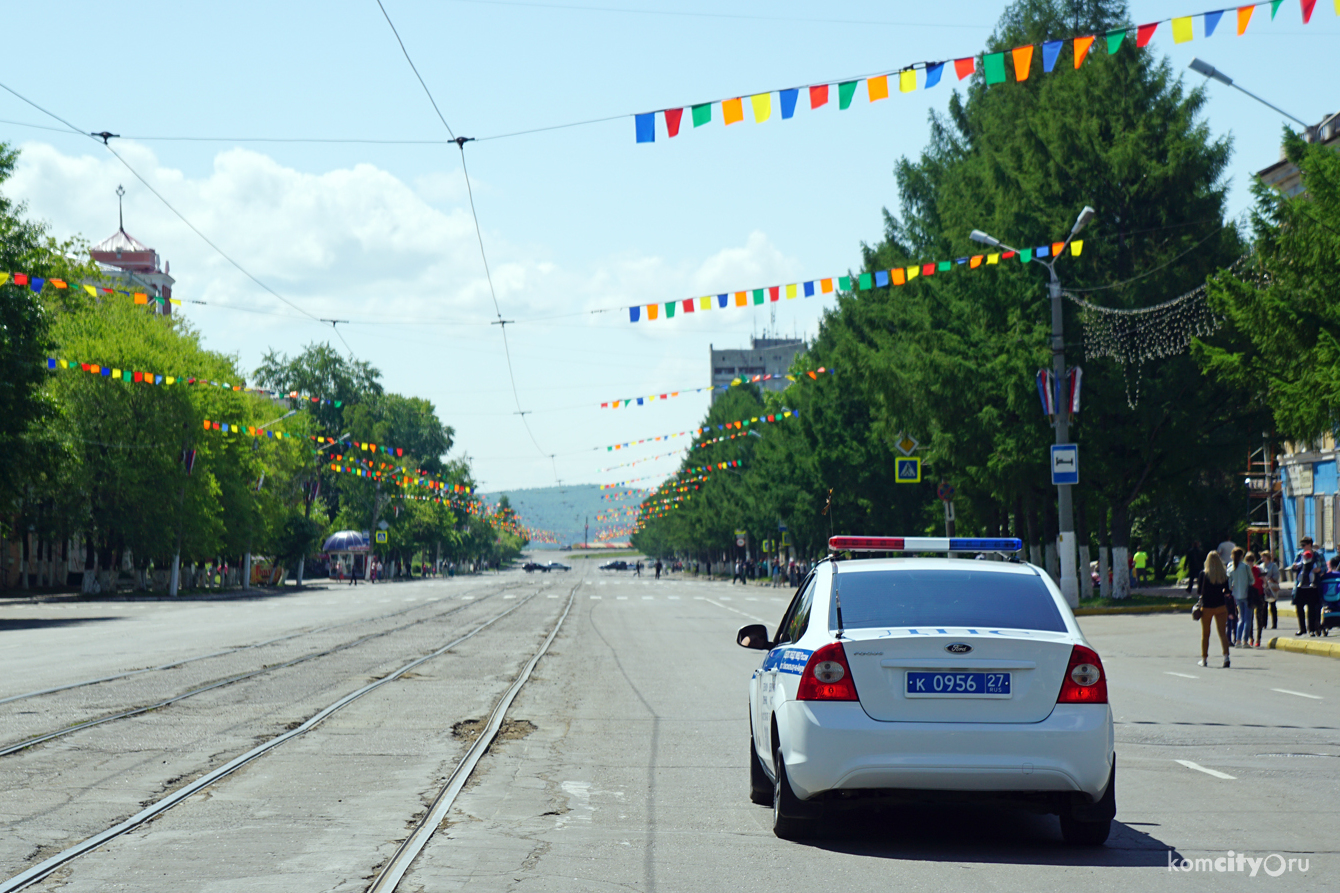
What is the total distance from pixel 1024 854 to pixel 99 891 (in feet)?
14.3

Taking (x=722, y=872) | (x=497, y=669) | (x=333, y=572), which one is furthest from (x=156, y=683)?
(x=333, y=572)

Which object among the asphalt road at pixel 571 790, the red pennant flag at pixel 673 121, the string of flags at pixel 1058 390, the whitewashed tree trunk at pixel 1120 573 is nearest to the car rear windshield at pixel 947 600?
the asphalt road at pixel 571 790

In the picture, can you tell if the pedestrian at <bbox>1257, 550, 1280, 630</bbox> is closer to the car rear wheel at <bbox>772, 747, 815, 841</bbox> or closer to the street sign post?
the street sign post

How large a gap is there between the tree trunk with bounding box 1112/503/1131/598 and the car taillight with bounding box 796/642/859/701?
108 ft

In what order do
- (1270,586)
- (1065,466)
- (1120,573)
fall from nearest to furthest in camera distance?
(1270,586), (1065,466), (1120,573)

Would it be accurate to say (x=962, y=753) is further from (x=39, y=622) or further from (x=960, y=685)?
(x=39, y=622)

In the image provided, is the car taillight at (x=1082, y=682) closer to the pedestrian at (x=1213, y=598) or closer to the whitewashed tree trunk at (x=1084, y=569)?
the pedestrian at (x=1213, y=598)

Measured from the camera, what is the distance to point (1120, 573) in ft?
126

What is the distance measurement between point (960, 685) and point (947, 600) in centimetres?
62

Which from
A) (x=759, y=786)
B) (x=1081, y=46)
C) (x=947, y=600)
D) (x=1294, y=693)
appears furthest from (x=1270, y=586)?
(x=947, y=600)

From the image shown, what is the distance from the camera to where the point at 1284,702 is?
15.5m

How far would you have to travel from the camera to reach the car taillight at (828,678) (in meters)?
7.18

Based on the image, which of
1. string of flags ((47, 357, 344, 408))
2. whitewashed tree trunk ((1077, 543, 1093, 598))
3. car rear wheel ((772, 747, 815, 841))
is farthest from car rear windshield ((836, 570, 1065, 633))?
string of flags ((47, 357, 344, 408))

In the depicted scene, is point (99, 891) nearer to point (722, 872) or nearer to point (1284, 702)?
point (722, 872)
